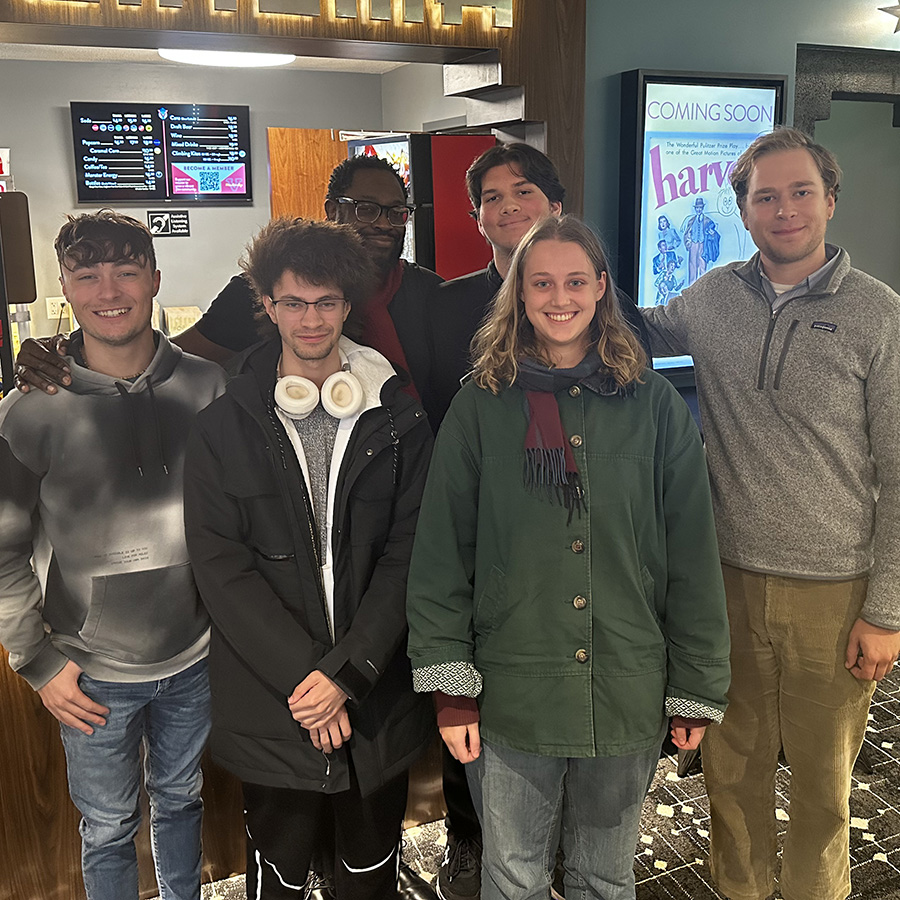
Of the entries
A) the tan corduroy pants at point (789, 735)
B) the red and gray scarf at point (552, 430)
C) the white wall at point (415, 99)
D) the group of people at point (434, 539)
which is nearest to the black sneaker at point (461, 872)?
the group of people at point (434, 539)

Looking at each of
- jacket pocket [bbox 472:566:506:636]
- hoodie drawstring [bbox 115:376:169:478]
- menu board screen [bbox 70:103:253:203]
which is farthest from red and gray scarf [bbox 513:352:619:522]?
menu board screen [bbox 70:103:253:203]

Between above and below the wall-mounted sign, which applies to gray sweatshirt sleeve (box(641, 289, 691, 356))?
below

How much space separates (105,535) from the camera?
1.61 meters

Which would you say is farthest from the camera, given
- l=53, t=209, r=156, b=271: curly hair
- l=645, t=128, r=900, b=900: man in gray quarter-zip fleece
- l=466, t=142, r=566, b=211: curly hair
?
l=466, t=142, r=566, b=211: curly hair

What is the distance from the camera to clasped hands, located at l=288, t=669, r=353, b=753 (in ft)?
4.96

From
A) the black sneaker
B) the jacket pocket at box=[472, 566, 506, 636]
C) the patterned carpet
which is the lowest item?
the patterned carpet

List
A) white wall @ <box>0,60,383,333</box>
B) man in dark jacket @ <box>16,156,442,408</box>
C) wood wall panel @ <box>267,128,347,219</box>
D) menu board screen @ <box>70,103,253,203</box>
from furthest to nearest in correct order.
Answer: white wall @ <box>0,60,383,333</box>, menu board screen @ <box>70,103,253,203</box>, wood wall panel @ <box>267,128,347,219</box>, man in dark jacket @ <box>16,156,442,408</box>

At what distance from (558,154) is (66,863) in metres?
2.03

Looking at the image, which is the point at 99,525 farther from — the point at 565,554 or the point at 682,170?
the point at 682,170

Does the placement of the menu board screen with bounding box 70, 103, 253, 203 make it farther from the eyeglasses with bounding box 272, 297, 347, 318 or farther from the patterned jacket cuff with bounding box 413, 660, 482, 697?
the patterned jacket cuff with bounding box 413, 660, 482, 697

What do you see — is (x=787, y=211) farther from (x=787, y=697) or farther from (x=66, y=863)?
(x=66, y=863)

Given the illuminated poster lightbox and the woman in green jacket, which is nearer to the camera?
the woman in green jacket

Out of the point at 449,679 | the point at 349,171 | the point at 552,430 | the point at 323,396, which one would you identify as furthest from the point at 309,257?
the point at 449,679

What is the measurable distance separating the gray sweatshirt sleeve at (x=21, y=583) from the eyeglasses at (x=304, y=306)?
1.72ft
